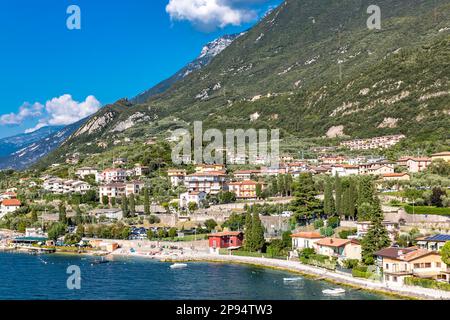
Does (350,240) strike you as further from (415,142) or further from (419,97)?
(419,97)

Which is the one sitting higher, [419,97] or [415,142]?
[419,97]

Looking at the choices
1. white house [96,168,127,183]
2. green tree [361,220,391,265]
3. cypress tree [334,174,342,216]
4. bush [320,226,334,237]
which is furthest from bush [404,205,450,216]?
white house [96,168,127,183]

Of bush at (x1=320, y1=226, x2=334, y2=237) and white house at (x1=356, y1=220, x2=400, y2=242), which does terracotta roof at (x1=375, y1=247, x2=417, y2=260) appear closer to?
white house at (x1=356, y1=220, x2=400, y2=242)

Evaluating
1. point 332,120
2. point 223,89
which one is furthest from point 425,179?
point 223,89

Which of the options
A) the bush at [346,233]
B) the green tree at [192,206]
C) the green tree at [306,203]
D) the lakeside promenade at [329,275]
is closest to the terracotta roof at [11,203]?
the green tree at [192,206]

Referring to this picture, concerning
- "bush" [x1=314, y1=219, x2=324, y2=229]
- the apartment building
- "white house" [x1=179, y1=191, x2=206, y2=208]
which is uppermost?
the apartment building

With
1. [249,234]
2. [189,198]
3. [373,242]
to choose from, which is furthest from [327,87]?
[373,242]
